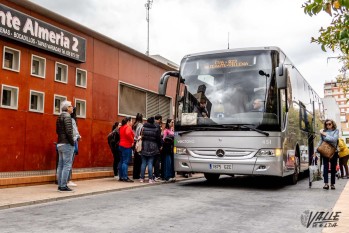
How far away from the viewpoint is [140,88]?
1644 cm

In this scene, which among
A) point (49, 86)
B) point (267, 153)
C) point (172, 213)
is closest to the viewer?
point (172, 213)

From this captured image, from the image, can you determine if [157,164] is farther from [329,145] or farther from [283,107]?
[329,145]

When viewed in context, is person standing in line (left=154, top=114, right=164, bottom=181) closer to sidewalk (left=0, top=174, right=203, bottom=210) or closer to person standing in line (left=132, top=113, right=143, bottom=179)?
person standing in line (left=132, top=113, right=143, bottom=179)

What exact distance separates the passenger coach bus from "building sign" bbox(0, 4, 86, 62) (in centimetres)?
315

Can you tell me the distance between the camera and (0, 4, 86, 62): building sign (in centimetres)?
987

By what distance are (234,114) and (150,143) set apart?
9.59 feet

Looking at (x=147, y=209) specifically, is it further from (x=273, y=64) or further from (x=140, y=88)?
(x=140, y=88)

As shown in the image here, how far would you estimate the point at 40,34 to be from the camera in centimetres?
1097

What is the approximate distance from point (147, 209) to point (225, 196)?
2.48 m

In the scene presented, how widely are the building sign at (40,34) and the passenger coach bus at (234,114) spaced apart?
3.15 meters

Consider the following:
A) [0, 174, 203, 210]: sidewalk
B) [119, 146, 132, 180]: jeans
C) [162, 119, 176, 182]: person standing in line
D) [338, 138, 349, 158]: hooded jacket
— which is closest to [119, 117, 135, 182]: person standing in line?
[119, 146, 132, 180]: jeans

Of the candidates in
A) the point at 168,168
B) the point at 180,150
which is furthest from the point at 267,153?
the point at 168,168

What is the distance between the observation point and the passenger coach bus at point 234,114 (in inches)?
383

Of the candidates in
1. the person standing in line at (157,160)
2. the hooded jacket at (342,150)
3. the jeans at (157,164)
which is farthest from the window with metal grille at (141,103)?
the hooded jacket at (342,150)
